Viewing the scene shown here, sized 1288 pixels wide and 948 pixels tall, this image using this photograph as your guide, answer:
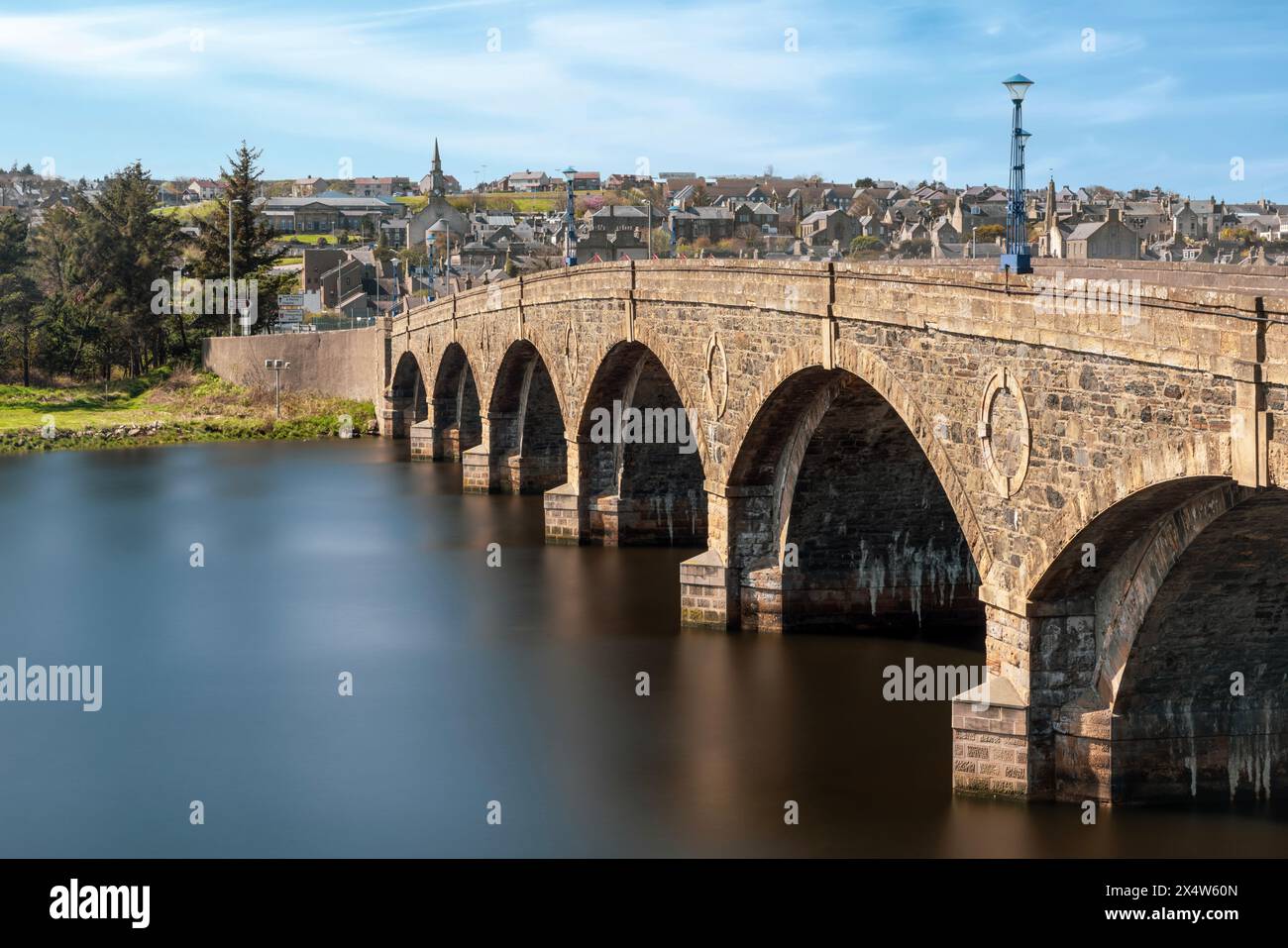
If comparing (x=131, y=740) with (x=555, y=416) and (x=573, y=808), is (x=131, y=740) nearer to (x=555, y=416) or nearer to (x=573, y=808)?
(x=573, y=808)

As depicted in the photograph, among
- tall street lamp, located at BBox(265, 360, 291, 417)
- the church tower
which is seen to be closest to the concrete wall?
tall street lamp, located at BBox(265, 360, 291, 417)

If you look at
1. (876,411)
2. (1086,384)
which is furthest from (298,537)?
(1086,384)

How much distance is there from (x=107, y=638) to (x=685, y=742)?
1280 cm

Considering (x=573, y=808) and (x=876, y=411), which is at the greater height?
(x=876, y=411)

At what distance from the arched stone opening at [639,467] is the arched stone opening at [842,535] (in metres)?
9.65

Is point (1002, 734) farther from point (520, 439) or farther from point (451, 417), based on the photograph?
point (451, 417)

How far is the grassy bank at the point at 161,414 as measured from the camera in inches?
2581

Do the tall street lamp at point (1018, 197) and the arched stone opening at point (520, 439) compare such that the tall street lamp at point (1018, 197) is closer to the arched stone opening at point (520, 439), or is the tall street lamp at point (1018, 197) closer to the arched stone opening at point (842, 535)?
the arched stone opening at point (842, 535)

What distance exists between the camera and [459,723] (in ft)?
79.3

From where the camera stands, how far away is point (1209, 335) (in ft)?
51.7

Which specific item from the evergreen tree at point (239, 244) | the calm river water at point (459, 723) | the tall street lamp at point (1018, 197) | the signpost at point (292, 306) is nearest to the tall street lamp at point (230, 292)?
the evergreen tree at point (239, 244)
